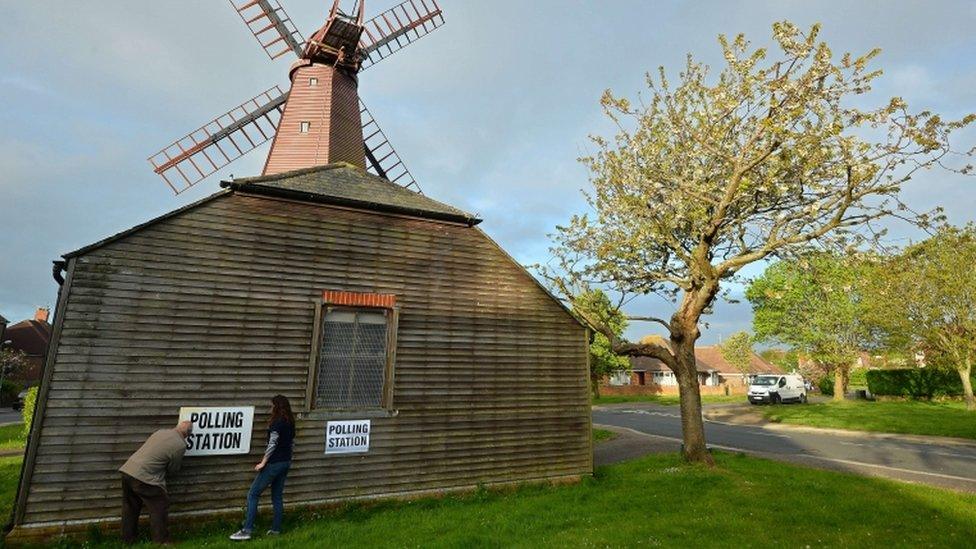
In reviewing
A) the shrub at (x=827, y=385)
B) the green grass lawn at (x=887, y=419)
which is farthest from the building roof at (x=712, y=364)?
the green grass lawn at (x=887, y=419)

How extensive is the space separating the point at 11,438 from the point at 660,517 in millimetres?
23131

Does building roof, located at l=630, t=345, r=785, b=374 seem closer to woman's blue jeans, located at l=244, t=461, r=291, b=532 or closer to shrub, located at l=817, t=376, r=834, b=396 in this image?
shrub, located at l=817, t=376, r=834, b=396

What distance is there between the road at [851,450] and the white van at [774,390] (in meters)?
14.6

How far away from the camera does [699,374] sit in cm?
7038

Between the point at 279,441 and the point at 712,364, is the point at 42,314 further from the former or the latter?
the point at 712,364

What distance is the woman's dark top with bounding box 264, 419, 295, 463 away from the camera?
25.2 feet

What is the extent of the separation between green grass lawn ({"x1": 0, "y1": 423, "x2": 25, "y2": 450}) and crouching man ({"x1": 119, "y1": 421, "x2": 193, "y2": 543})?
13.4 metres

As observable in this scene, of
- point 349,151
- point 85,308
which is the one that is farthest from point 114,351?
point 349,151

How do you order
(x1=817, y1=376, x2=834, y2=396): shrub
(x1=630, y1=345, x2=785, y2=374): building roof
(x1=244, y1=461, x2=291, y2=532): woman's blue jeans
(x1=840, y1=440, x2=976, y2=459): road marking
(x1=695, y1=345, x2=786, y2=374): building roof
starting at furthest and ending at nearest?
(x1=695, y1=345, x2=786, y2=374): building roof
(x1=630, y1=345, x2=785, y2=374): building roof
(x1=817, y1=376, x2=834, y2=396): shrub
(x1=840, y1=440, x2=976, y2=459): road marking
(x1=244, y1=461, x2=291, y2=532): woman's blue jeans

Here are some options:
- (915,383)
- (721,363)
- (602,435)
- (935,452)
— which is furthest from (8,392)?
(721,363)

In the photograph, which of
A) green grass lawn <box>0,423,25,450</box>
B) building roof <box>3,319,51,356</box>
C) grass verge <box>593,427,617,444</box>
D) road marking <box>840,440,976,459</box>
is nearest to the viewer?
road marking <box>840,440,976,459</box>

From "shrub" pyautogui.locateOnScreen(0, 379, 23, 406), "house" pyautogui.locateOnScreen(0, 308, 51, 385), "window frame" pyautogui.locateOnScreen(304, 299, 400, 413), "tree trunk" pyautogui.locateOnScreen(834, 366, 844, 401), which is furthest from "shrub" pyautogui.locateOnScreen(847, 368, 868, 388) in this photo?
"house" pyautogui.locateOnScreen(0, 308, 51, 385)

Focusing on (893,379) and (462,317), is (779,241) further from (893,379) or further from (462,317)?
(893,379)

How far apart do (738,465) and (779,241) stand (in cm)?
557
